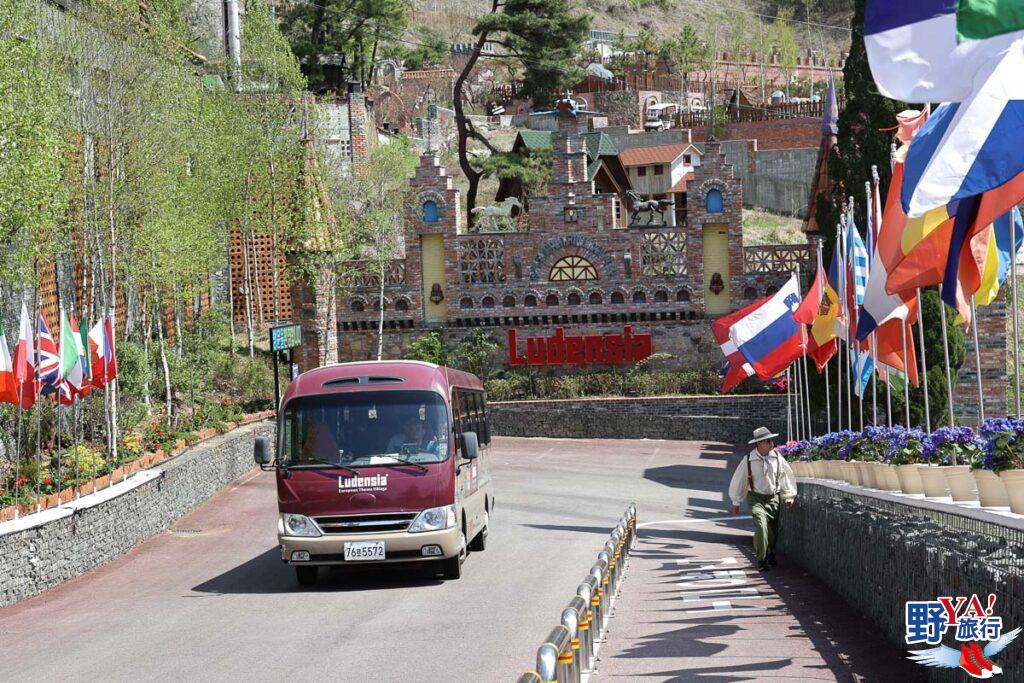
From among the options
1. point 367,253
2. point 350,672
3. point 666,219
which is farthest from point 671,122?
point 350,672

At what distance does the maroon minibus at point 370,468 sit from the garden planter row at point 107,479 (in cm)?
451

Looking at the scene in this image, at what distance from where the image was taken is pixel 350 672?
38.7ft

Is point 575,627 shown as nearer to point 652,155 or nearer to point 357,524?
point 357,524

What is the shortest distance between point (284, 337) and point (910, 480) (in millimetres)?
25192

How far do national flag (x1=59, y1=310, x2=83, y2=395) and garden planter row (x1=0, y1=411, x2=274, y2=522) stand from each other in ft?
5.69

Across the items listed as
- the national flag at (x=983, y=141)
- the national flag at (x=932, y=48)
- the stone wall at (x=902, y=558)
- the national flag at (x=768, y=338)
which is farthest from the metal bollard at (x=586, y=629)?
the national flag at (x=768, y=338)

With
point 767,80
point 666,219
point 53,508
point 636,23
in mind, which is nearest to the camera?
point 53,508

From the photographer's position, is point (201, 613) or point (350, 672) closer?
point (350, 672)

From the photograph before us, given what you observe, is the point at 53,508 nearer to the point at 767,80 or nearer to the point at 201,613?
the point at 201,613

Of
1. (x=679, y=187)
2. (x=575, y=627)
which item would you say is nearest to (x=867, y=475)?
(x=575, y=627)

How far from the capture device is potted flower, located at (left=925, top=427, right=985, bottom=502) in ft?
35.2

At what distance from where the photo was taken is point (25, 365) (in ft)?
69.2

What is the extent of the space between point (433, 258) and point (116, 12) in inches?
757

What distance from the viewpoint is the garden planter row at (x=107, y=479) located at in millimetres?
20188
